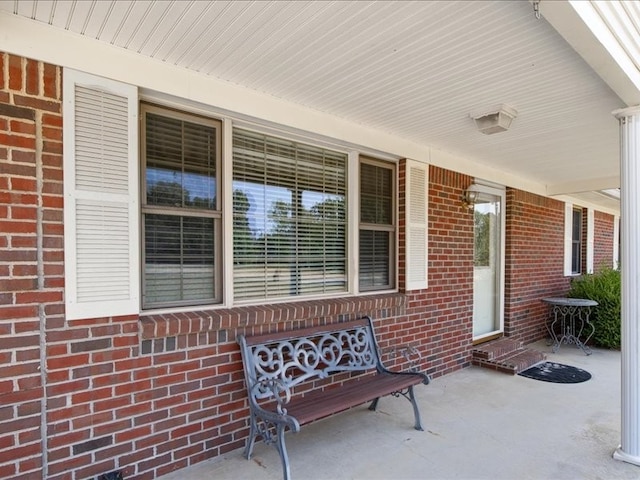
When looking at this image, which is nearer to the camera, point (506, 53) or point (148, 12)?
point (148, 12)

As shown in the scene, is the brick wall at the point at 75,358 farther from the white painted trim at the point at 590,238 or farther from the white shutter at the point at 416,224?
the white painted trim at the point at 590,238

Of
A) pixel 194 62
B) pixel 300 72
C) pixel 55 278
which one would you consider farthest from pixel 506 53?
pixel 55 278

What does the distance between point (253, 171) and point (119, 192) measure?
1138 millimetres

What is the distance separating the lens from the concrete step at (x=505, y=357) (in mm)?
Answer: 4910

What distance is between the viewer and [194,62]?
8.46 feet

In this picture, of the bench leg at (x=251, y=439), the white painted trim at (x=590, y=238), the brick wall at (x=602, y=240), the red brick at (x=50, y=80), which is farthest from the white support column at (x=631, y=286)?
the brick wall at (x=602, y=240)

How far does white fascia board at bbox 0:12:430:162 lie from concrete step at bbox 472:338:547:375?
330 cm

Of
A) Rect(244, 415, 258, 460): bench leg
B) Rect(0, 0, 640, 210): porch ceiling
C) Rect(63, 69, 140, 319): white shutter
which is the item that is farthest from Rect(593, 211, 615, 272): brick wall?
Rect(63, 69, 140, 319): white shutter

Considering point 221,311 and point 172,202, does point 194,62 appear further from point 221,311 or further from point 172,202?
point 221,311

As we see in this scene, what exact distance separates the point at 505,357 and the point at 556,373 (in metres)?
0.59

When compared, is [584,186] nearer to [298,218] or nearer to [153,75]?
[298,218]

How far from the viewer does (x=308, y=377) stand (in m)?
3.10

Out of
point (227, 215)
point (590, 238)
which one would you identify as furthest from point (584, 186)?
point (227, 215)

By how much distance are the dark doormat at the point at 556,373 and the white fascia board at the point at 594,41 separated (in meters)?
3.37
